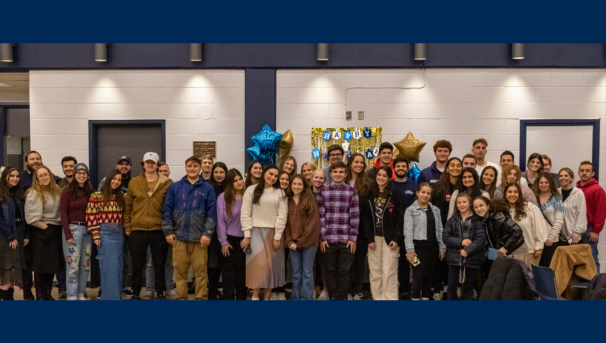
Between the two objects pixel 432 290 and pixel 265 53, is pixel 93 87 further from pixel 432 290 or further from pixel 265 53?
pixel 432 290

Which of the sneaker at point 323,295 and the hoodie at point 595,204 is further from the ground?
the hoodie at point 595,204

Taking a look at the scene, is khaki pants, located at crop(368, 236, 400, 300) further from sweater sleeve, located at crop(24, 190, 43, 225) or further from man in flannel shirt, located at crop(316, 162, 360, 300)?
sweater sleeve, located at crop(24, 190, 43, 225)

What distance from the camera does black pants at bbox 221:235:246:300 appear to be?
5535mm

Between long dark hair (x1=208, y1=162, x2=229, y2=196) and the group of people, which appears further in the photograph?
long dark hair (x1=208, y1=162, x2=229, y2=196)

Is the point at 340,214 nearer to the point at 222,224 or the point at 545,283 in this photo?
the point at 222,224

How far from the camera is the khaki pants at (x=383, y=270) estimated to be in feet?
18.1

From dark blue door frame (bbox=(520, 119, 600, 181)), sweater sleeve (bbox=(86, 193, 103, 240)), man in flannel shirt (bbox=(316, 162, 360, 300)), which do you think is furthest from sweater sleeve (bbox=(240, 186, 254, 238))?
dark blue door frame (bbox=(520, 119, 600, 181))

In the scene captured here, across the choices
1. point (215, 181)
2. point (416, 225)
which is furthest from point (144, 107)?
point (416, 225)

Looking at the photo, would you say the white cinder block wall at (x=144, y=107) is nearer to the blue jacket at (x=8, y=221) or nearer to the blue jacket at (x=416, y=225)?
the blue jacket at (x=8, y=221)

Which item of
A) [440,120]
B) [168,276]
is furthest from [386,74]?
[168,276]

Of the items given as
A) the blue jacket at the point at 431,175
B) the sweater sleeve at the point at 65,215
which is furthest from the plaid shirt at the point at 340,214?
the sweater sleeve at the point at 65,215

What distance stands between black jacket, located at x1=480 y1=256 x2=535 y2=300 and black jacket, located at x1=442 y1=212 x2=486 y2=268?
0.52 meters

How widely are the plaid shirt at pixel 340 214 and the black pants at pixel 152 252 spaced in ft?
5.81

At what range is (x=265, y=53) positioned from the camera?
7.00 metres
